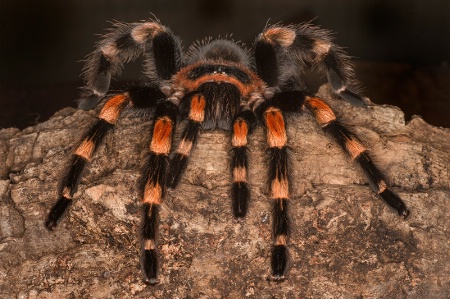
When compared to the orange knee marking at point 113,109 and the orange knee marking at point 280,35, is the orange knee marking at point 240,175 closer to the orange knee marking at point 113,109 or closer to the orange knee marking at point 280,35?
the orange knee marking at point 113,109

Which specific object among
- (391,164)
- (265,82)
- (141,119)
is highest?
(265,82)

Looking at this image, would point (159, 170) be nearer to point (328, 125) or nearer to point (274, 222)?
point (274, 222)

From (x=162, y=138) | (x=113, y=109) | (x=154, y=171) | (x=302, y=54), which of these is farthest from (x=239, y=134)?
(x=302, y=54)

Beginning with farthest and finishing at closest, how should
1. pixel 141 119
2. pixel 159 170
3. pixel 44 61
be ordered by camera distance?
pixel 44 61 < pixel 141 119 < pixel 159 170

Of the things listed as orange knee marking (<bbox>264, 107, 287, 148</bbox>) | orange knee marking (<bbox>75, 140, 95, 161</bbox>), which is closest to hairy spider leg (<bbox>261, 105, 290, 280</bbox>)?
orange knee marking (<bbox>264, 107, 287, 148</bbox>)

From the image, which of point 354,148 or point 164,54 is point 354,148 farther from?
point 164,54

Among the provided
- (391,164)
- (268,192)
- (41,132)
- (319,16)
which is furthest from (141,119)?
(319,16)

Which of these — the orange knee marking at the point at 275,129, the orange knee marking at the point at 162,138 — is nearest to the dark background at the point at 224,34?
the orange knee marking at the point at 275,129

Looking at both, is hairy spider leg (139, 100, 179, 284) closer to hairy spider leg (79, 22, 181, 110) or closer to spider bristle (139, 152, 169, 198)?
spider bristle (139, 152, 169, 198)
